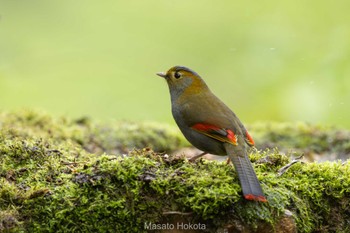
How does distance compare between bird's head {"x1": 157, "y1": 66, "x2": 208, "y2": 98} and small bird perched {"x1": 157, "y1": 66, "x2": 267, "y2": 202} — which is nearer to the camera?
small bird perched {"x1": 157, "y1": 66, "x2": 267, "y2": 202}

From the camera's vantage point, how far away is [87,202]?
13.5 feet

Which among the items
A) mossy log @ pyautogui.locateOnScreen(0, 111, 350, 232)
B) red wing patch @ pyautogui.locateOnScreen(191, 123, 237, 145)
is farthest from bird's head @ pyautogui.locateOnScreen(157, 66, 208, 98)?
mossy log @ pyautogui.locateOnScreen(0, 111, 350, 232)

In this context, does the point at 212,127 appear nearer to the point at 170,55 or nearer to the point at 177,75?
the point at 177,75

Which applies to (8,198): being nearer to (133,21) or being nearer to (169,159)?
(169,159)

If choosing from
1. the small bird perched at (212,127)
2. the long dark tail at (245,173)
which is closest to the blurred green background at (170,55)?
the small bird perched at (212,127)

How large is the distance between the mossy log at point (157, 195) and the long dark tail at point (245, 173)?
62 millimetres

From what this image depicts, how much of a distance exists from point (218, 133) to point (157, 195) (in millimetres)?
773

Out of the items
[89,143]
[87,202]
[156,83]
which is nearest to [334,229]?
[87,202]

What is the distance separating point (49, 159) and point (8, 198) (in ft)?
2.33

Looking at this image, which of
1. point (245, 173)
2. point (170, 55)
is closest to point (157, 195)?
point (245, 173)

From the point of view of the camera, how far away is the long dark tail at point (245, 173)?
13.1 ft

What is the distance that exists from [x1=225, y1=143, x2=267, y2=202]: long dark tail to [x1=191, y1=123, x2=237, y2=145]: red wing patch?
46 mm

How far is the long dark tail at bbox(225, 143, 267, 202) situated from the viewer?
3998 mm

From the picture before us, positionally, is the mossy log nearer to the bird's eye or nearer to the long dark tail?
the long dark tail
